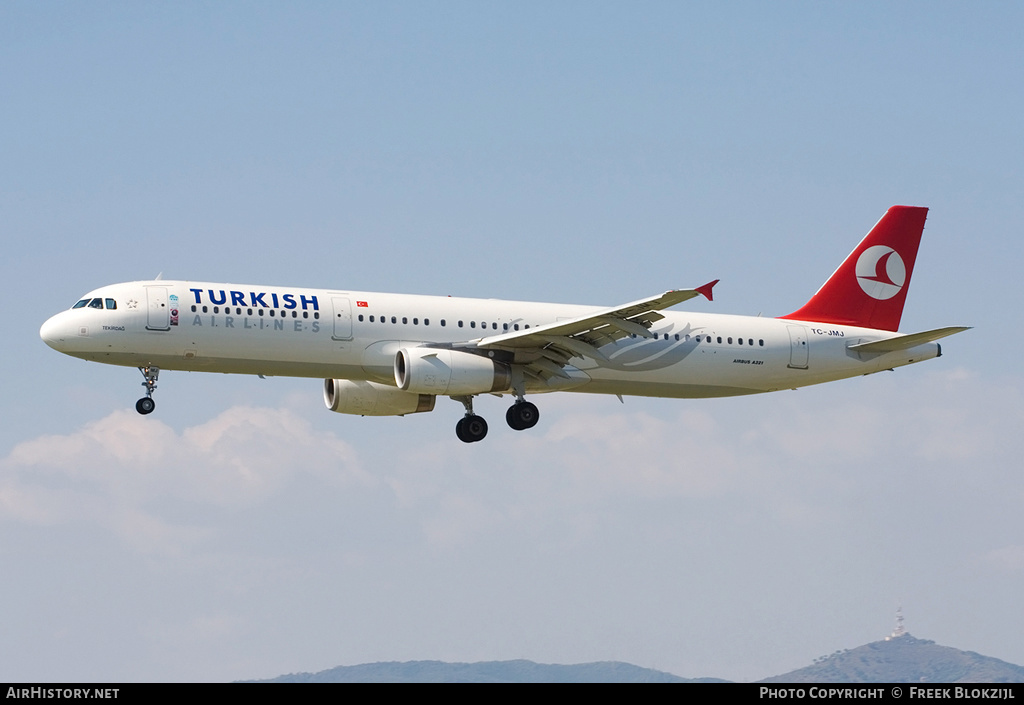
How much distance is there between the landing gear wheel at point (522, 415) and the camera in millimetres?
48000

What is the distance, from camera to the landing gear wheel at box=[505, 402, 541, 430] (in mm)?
48000

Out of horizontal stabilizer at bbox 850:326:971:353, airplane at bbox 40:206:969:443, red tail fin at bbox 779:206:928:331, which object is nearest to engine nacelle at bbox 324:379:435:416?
airplane at bbox 40:206:969:443

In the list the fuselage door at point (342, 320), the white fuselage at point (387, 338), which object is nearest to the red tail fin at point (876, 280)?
the white fuselage at point (387, 338)

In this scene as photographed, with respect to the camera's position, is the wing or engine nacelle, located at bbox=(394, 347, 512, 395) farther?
engine nacelle, located at bbox=(394, 347, 512, 395)

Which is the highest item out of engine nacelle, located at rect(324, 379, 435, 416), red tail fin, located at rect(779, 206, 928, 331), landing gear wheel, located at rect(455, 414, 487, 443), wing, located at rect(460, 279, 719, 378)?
red tail fin, located at rect(779, 206, 928, 331)

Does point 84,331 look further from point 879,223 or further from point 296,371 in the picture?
point 879,223

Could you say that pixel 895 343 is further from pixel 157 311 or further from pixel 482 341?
pixel 157 311

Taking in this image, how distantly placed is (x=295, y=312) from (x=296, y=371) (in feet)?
6.53

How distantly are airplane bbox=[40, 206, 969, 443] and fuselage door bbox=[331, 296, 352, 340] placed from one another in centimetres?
5

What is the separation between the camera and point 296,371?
45.0m

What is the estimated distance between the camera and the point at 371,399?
5038 cm

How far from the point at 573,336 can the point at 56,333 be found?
655 inches

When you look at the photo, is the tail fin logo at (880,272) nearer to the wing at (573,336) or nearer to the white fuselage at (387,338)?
the white fuselage at (387,338)

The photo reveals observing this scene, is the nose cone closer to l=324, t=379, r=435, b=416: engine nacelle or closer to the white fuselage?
the white fuselage
